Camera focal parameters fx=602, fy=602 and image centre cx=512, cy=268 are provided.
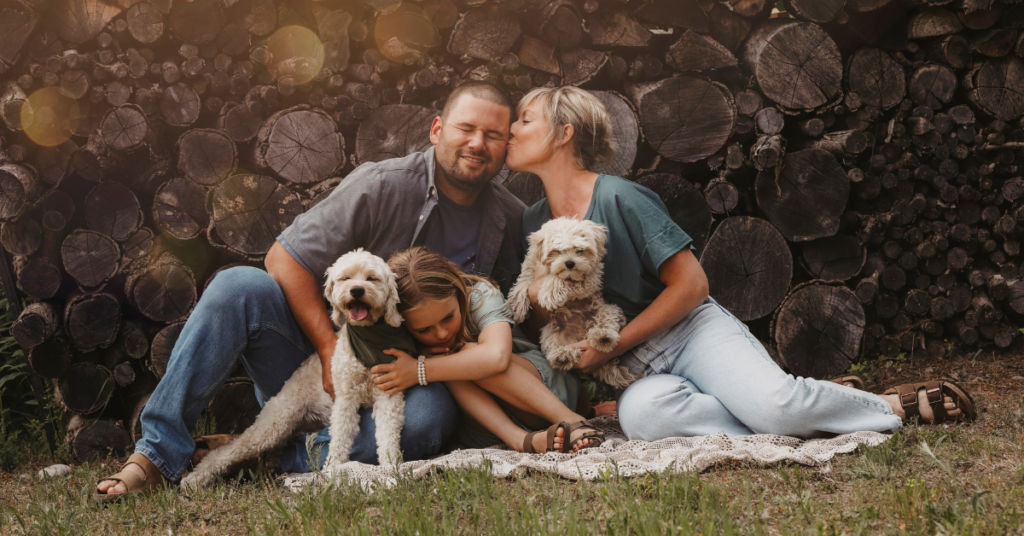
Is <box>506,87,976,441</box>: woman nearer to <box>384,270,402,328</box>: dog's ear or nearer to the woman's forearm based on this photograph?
the woman's forearm

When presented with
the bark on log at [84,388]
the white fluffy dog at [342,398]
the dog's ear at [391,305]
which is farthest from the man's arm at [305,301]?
the bark on log at [84,388]

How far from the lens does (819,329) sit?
4.01 m

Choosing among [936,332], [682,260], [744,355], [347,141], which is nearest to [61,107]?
[347,141]

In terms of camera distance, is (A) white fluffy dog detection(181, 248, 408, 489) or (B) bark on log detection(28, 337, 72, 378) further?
(B) bark on log detection(28, 337, 72, 378)

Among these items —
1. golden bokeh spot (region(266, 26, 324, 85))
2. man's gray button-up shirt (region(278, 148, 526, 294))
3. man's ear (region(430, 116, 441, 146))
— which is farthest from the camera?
golden bokeh spot (region(266, 26, 324, 85))

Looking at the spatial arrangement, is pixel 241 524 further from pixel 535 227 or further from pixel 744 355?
pixel 744 355

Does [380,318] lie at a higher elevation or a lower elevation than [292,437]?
higher

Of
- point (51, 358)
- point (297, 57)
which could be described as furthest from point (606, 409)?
point (51, 358)

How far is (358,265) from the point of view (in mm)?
2576

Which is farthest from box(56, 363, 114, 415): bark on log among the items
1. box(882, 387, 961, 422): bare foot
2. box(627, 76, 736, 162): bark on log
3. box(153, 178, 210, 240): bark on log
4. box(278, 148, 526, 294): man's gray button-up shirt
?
box(882, 387, 961, 422): bare foot

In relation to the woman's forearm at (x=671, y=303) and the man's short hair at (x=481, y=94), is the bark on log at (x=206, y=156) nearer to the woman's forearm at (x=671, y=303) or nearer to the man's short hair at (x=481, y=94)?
the man's short hair at (x=481, y=94)

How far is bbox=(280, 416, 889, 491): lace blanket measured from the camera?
2.35 meters

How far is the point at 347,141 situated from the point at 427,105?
0.55 m

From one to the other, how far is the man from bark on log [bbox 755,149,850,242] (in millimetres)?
1648
